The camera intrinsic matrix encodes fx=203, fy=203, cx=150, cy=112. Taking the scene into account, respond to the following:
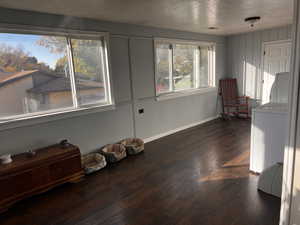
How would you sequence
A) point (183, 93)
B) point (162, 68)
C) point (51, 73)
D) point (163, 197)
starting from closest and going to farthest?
point (163, 197) < point (51, 73) < point (162, 68) < point (183, 93)

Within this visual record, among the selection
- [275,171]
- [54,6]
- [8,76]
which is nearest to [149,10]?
[54,6]

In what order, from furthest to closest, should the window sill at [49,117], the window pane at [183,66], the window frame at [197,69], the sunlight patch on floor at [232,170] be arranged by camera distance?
the window pane at [183,66] → the window frame at [197,69] → the sunlight patch on floor at [232,170] → the window sill at [49,117]

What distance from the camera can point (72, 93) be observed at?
3.29 meters

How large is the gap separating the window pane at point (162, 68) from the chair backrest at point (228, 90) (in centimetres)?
203

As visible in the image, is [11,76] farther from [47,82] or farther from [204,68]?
[204,68]

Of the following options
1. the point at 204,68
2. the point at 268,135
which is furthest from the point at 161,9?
the point at 204,68

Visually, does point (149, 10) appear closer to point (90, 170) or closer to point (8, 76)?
point (8, 76)

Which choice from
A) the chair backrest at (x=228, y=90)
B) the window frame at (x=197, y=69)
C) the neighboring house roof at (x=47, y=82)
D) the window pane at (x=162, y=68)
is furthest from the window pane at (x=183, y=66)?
the neighboring house roof at (x=47, y=82)

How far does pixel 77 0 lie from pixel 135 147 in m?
2.43

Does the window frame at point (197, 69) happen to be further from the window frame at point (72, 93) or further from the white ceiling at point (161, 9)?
the window frame at point (72, 93)

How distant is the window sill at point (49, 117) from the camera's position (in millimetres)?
2639

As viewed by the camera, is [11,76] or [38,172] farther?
[11,76]

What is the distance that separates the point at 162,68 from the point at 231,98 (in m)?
2.58

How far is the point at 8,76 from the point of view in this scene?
8.85 feet
